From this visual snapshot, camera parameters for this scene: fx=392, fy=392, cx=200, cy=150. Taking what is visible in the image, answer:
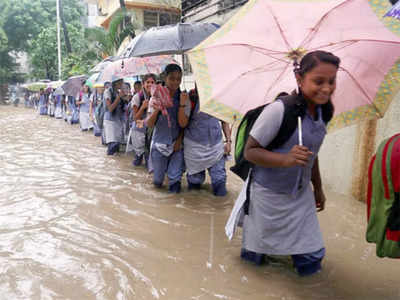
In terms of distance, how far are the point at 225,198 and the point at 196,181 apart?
17.5 inches

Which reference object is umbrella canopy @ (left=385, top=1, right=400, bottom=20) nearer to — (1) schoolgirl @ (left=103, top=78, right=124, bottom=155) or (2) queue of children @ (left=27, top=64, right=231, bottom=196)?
(2) queue of children @ (left=27, top=64, right=231, bottom=196)

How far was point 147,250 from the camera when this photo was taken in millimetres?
3373

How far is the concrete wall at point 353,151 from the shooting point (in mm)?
4254

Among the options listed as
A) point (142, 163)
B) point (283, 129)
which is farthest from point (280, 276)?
point (142, 163)

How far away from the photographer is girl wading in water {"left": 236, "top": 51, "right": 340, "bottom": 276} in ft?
7.56

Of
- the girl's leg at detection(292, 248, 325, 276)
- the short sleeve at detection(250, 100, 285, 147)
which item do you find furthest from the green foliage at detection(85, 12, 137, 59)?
the girl's leg at detection(292, 248, 325, 276)

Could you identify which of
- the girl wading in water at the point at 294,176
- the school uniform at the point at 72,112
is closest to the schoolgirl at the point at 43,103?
the school uniform at the point at 72,112

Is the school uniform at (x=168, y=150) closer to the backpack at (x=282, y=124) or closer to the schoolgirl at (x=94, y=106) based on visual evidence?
the backpack at (x=282, y=124)

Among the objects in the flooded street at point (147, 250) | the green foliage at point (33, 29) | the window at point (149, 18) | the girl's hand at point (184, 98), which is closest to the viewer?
the flooded street at point (147, 250)

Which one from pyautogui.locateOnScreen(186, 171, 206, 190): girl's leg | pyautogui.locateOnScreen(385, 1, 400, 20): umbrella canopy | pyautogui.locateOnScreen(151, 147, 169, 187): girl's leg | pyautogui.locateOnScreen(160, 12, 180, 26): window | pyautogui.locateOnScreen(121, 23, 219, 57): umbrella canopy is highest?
pyautogui.locateOnScreen(160, 12, 180, 26): window

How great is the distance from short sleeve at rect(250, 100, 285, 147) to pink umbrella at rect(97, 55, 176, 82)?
3.20 meters

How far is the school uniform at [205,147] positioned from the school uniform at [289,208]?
6.69ft

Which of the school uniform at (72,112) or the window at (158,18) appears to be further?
the window at (158,18)

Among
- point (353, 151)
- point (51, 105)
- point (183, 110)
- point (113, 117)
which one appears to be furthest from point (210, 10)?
point (51, 105)
